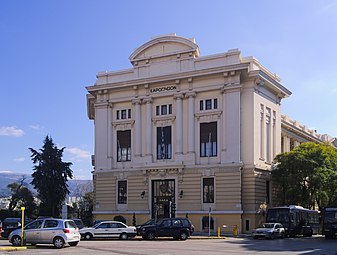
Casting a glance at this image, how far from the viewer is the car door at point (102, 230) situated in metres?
37.7

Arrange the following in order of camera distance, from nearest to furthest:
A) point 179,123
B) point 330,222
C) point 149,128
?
point 330,222, point 179,123, point 149,128

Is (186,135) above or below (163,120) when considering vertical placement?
below

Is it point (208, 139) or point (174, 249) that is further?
point (208, 139)

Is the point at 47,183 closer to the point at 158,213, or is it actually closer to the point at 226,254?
the point at 158,213

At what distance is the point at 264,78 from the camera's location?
51.6 m

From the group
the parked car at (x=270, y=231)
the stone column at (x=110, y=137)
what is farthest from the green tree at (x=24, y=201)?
the parked car at (x=270, y=231)

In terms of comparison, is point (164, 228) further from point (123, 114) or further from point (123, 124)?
point (123, 114)

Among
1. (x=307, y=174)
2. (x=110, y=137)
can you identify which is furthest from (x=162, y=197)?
(x=307, y=174)

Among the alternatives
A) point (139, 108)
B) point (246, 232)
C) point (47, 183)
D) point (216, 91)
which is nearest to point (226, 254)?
point (246, 232)

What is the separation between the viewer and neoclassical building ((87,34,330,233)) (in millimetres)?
50094

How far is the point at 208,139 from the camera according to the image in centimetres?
5200

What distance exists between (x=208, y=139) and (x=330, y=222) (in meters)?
15.1

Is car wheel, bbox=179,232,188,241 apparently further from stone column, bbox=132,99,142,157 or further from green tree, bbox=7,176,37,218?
green tree, bbox=7,176,37,218

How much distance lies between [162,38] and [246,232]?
856 inches
